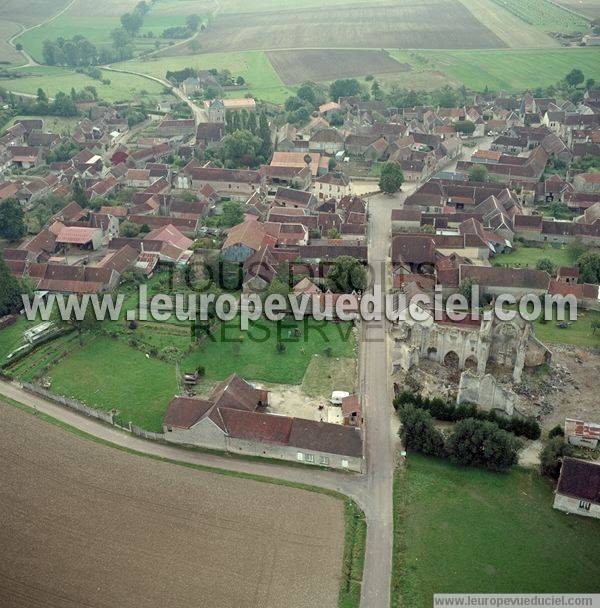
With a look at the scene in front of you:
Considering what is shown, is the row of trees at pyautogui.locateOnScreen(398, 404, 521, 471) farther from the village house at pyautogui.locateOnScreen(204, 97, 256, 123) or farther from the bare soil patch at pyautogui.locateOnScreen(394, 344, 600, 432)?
the village house at pyautogui.locateOnScreen(204, 97, 256, 123)

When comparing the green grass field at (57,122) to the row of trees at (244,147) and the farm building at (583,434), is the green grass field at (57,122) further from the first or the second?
the farm building at (583,434)

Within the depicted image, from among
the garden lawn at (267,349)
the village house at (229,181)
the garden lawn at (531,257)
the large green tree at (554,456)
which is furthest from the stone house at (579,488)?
the village house at (229,181)

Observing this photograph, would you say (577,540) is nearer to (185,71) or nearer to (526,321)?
(526,321)

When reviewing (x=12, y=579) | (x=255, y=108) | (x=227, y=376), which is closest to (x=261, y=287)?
(x=227, y=376)

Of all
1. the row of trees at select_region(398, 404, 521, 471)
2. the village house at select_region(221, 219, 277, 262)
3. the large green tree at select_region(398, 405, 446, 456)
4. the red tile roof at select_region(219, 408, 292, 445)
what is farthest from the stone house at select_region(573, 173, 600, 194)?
the red tile roof at select_region(219, 408, 292, 445)

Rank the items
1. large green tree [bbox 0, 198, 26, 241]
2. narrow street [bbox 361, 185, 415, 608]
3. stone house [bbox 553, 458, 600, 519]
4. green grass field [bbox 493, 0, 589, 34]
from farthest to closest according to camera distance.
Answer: green grass field [bbox 493, 0, 589, 34] → large green tree [bbox 0, 198, 26, 241] → stone house [bbox 553, 458, 600, 519] → narrow street [bbox 361, 185, 415, 608]

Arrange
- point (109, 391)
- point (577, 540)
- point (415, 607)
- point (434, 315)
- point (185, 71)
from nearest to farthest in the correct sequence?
point (415, 607)
point (577, 540)
point (109, 391)
point (434, 315)
point (185, 71)
